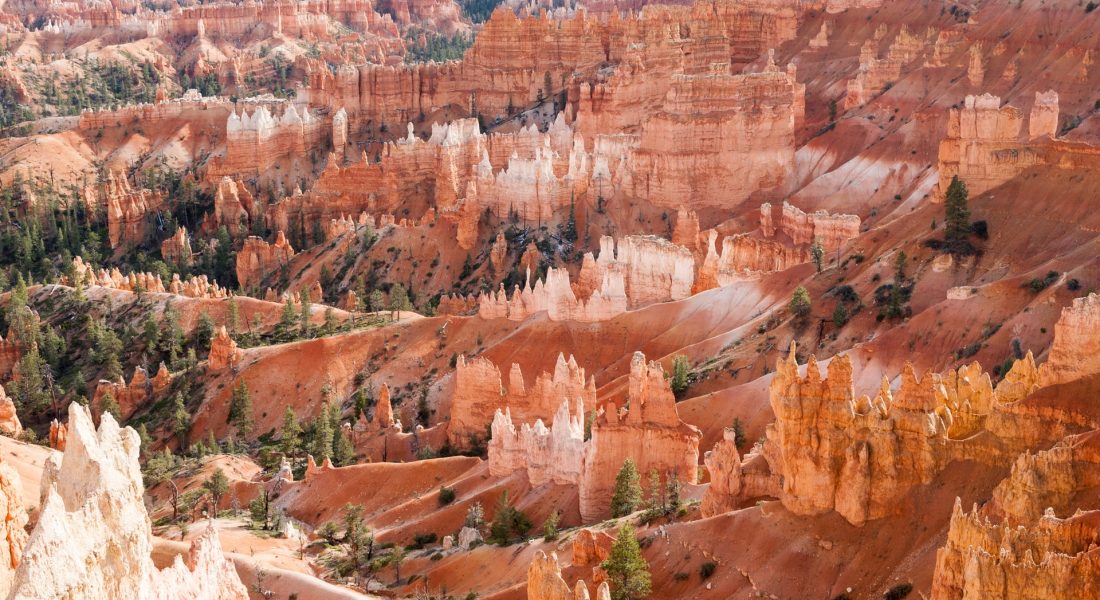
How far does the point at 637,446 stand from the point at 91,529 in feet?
94.9

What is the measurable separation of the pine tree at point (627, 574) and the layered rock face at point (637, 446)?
12.5 meters

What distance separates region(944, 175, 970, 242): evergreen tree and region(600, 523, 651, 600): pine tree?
34145 mm

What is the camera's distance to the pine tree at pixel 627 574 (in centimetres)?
4178

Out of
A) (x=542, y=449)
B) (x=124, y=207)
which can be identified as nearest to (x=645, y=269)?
(x=542, y=449)

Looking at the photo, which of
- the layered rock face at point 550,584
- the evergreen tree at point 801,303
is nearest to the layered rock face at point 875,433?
the layered rock face at point 550,584

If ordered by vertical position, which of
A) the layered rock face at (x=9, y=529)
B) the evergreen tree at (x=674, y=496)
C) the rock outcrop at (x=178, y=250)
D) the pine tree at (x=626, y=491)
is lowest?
the rock outcrop at (x=178, y=250)

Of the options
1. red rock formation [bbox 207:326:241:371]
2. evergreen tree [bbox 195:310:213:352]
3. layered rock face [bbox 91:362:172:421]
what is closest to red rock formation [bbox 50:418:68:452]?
layered rock face [bbox 91:362:172:421]

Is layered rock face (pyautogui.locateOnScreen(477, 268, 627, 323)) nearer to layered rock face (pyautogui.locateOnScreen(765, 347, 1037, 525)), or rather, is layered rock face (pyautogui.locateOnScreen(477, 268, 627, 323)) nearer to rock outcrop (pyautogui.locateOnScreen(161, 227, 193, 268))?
layered rock face (pyautogui.locateOnScreen(765, 347, 1037, 525))

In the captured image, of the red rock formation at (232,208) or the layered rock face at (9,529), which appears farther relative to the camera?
the red rock formation at (232,208)

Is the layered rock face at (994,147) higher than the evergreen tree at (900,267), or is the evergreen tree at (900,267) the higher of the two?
the layered rock face at (994,147)

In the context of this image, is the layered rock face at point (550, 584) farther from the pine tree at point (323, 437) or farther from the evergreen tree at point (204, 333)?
the evergreen tree at point (204, 333)

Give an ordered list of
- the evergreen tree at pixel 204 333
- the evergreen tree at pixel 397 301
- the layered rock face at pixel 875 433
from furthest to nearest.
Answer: the evergreen tree at pixel 204 333 → the evergreen tree at pixel 397 301 → the layered rock face at pixel 875 433

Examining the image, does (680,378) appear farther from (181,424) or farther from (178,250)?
(178,250)

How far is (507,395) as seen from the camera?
70812mm
